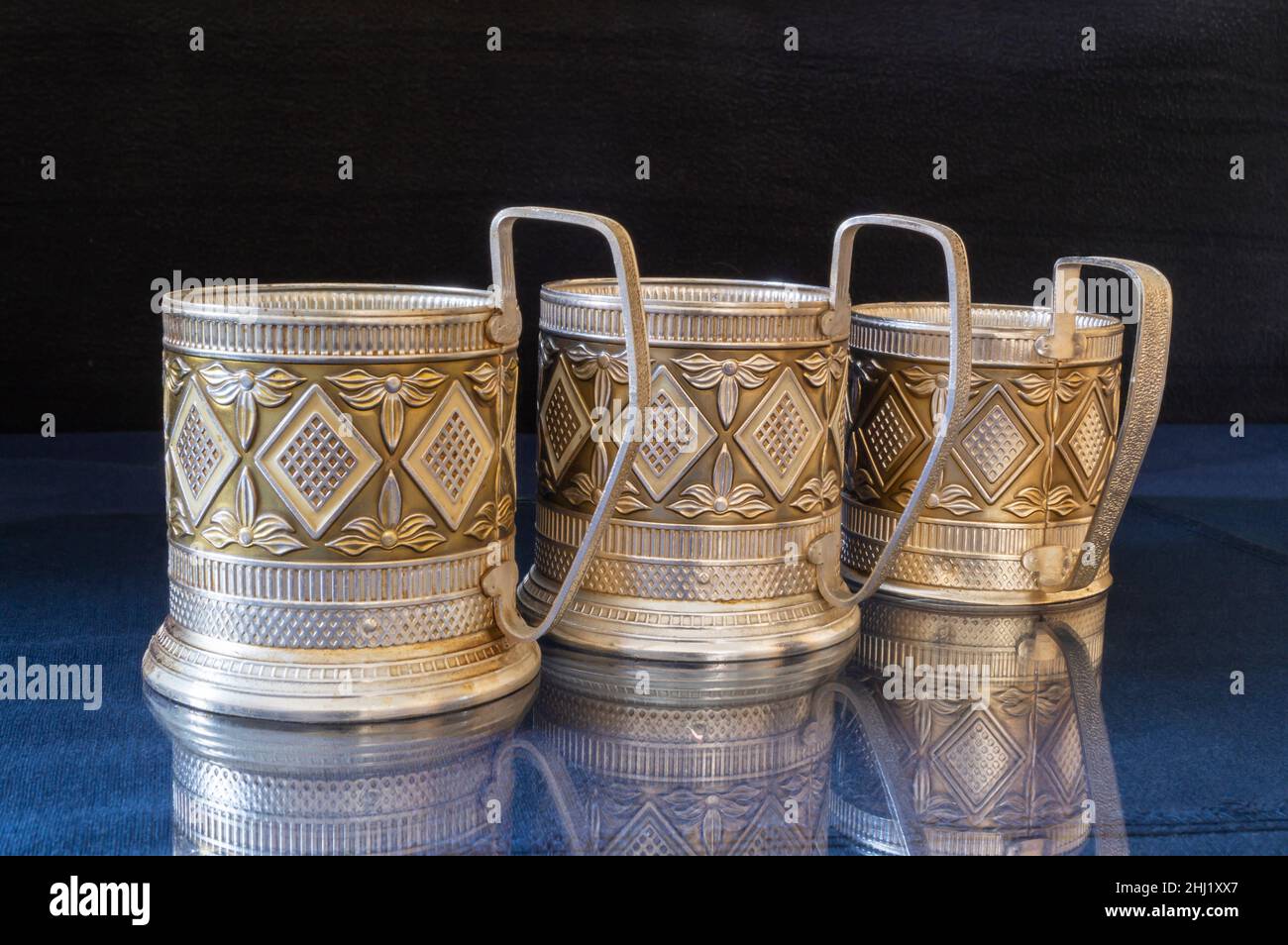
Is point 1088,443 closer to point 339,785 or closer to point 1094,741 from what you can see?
point 1094,741

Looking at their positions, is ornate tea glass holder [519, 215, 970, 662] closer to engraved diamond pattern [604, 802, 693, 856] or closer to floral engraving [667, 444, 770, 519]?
floral engraving [667, 444, 770, 519]

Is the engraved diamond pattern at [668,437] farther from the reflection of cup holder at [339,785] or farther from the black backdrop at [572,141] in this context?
the black backdrop at [572,141]

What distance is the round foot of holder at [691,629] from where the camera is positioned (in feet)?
3.06

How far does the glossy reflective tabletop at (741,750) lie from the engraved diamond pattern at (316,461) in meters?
0.10

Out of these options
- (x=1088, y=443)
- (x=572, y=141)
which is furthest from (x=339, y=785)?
(x=572, y=141)

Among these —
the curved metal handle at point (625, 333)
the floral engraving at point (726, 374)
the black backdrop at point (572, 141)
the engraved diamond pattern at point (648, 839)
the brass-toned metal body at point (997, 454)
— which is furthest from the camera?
the black backdrop at point (572, 141)

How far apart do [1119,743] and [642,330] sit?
30cm

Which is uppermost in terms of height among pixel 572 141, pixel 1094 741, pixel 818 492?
pixel 572 141

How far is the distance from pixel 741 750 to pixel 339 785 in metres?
0.19

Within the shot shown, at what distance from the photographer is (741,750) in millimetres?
823

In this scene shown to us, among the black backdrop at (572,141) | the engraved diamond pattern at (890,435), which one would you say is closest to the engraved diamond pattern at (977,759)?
the engraved diamond pattern at (890,435)

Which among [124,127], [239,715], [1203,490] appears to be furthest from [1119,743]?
[124,127]

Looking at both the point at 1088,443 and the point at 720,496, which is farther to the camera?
the point at 1088,443

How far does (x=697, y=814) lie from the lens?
0.74m
